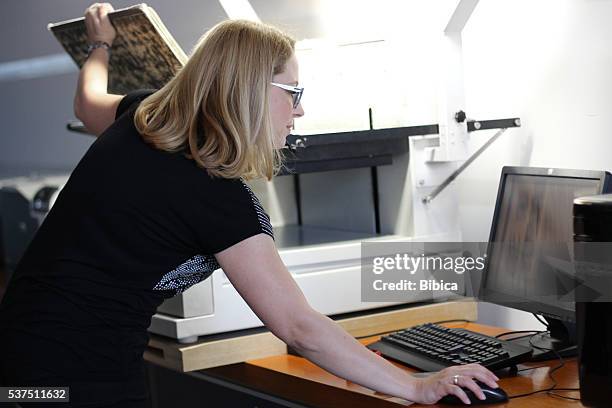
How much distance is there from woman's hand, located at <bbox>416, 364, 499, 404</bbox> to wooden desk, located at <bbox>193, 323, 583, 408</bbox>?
0.04m

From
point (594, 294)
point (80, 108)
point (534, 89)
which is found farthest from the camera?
point (534, 89)

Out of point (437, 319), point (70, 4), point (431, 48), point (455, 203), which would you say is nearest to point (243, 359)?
point (437, 319)

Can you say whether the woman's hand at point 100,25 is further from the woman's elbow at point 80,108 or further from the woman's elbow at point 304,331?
the woman's elbow at point 304,331

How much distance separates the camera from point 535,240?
1.86 m

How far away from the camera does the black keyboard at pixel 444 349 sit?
67.9 inches

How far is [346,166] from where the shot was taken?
2.20 m

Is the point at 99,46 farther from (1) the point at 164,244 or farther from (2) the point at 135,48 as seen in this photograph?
(1) the point at 164,244

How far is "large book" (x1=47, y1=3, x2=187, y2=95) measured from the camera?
1.98 meters

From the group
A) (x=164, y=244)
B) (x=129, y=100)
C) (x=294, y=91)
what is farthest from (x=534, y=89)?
(x=164, y=244)

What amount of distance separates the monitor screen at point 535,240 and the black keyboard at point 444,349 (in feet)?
0.37

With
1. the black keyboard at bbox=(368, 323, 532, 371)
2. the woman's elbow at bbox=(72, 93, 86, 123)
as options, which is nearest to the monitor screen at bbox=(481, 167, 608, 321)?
the black keyboard at bbox=(368, 323, 532, 371)

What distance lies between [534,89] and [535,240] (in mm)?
514

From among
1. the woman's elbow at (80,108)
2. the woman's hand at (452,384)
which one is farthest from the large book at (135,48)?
the woman's hand at (452,384)

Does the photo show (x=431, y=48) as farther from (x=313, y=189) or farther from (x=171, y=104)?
(x=171, y=104)
